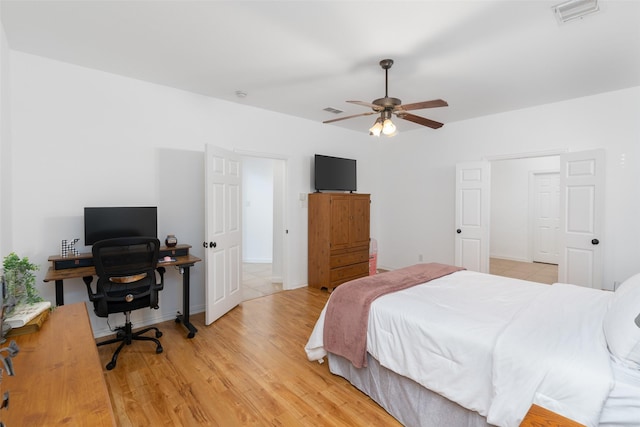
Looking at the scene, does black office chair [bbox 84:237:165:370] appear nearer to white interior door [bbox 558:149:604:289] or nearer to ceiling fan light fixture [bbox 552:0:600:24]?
ceiling fan light fixture [bbox 552:0:600:24]

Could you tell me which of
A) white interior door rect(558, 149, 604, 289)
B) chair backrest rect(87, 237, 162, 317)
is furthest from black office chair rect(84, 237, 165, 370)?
white interior door rect(558, 149, 604, 289)

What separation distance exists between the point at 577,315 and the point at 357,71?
8.98 ft

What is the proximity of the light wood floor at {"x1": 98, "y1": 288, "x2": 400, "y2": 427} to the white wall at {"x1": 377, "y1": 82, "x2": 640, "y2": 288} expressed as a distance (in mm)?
3169

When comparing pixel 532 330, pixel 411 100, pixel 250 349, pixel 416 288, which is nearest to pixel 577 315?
pixel 532 330

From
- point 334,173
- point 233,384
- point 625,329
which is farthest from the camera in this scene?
point 334,173

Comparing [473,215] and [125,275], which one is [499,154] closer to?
[473,215]

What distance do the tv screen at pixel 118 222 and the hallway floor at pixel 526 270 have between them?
19.6 feet

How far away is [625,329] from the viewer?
141 cm

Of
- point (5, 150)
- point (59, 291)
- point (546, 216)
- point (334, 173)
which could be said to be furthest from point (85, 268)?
point (546, 216)

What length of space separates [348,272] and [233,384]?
2916 millimetres

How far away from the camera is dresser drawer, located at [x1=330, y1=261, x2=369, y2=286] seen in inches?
189

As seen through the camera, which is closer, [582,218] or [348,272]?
[582,218]

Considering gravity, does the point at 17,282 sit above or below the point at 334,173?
below

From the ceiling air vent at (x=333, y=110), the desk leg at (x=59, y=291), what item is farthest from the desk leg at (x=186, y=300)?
the ceiling air vent at (x=333, y=110)
